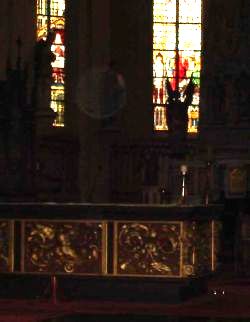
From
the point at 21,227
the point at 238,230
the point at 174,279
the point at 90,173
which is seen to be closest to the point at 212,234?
the point at 174,279

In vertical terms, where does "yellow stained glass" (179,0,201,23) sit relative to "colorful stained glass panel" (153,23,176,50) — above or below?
above

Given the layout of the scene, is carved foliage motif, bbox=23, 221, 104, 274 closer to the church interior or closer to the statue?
the church interior

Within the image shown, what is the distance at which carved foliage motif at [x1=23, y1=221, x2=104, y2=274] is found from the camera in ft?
36.1

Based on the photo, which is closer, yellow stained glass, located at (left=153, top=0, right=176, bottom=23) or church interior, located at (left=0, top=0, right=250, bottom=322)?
church interior, located at (left=0, top=0, right=250, bottom=322)

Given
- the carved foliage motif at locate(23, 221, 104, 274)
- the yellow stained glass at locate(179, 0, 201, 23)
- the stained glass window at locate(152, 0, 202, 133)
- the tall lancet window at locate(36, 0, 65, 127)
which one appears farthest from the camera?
the yellow stained glass at locate(179, 0, 201, 23)

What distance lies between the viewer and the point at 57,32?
2273 centimetres

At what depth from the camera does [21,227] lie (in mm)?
11180

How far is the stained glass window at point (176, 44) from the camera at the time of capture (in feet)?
78.8

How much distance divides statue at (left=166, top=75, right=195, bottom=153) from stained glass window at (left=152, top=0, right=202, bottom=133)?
1.29m

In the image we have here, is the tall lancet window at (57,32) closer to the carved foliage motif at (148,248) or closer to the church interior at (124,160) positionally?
the church interior at (124,160)

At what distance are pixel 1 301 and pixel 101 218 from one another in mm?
1229

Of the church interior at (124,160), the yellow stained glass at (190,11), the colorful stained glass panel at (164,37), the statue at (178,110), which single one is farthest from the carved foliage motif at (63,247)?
the yellow stained glass at (190,11)

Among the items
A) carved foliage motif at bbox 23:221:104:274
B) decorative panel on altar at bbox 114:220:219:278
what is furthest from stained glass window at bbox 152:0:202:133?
decorative panel on altar at bbox 114:220:219:278

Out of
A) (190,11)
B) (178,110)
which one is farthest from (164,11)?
(178,110)
